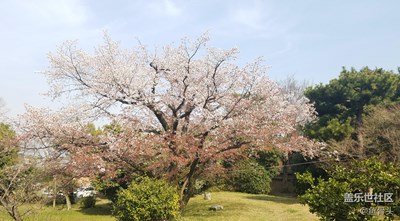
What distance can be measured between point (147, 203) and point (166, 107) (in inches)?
151

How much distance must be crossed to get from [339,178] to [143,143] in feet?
21.2

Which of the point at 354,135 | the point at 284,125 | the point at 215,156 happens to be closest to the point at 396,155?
the point at 354,135

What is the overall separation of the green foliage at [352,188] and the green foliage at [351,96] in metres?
10.4

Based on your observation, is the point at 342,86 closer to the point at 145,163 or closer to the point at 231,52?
the point at 231,52

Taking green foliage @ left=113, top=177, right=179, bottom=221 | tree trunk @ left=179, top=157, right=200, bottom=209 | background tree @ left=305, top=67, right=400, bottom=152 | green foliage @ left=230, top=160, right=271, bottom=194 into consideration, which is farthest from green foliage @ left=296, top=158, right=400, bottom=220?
green foliage @ left=230, top=160, right=271, bottom=194

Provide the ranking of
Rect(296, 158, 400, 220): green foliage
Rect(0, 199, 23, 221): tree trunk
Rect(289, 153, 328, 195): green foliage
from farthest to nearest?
Rect(289, 153, 328, 195): green foliage → Rect(296, 158, 400, 220): green foliage → Rect(0, 199, 23, 221): tree trunk

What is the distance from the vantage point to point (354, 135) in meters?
17.2

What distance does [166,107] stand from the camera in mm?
12820

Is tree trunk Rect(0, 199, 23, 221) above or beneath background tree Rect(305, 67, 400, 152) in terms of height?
beneath

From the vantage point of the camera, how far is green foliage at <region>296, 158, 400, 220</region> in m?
6.60

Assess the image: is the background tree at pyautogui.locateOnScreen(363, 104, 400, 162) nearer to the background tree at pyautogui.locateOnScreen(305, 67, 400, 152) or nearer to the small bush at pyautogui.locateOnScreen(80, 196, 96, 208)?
the background tree at pyautogui.locateOnScreen(305, 67, 400, 152)

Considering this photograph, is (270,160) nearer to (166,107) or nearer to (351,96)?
(351,96)

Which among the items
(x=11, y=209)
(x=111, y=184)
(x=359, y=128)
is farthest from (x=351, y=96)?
(x=11, y=209)

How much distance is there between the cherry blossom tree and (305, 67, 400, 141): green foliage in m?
6.45
